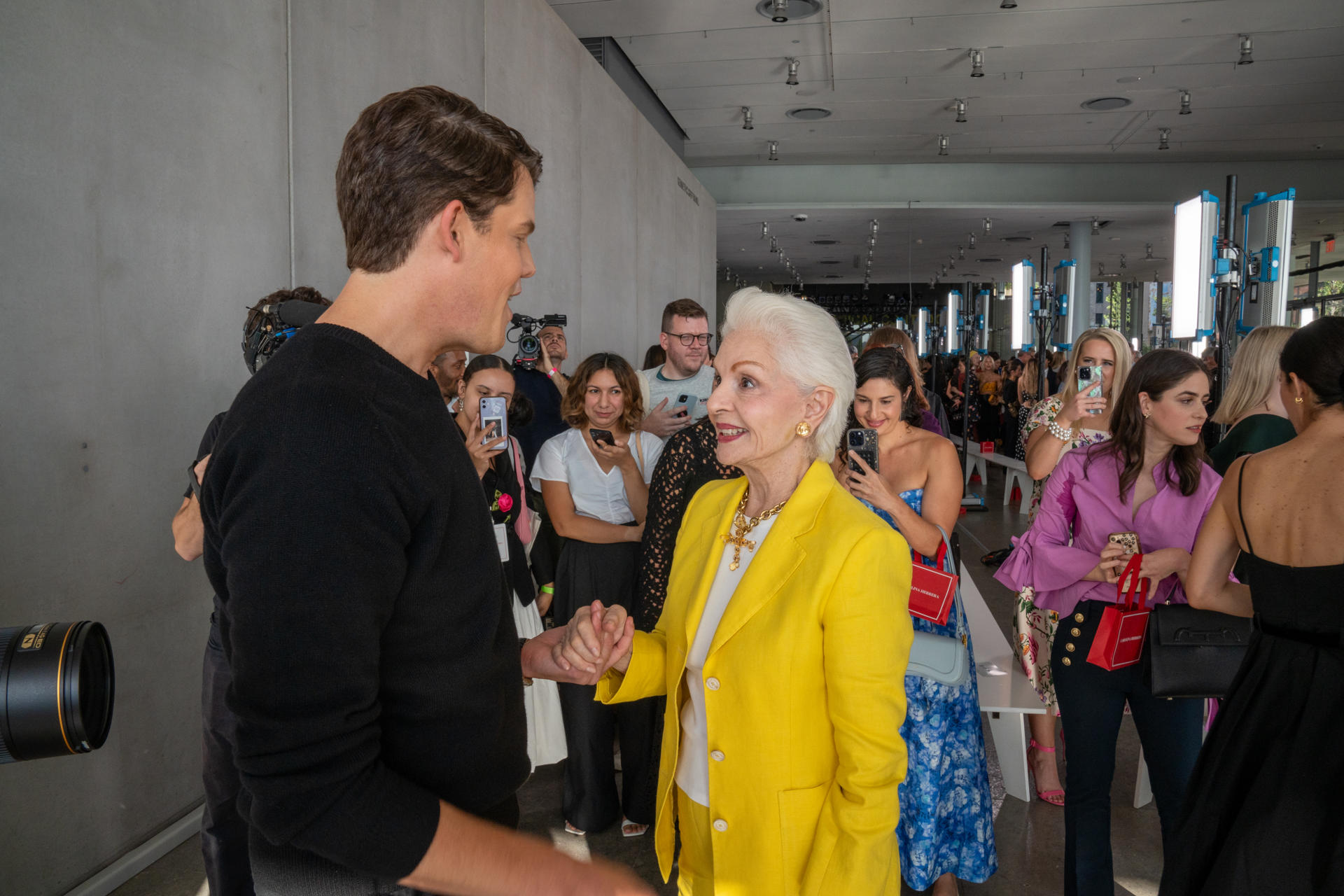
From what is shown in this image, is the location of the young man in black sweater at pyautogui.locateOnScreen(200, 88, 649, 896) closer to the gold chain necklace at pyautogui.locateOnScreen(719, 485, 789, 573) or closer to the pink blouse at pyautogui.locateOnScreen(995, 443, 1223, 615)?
the gold chain necklace at pyautogui.locateOnScreen(719, 485, 789, 573)

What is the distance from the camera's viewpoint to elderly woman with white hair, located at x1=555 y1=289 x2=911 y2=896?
137cm

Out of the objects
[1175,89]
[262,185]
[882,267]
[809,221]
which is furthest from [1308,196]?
[262,185]

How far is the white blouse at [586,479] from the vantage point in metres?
3.23

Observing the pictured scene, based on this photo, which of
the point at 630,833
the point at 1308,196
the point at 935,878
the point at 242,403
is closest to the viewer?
the point at 242,403

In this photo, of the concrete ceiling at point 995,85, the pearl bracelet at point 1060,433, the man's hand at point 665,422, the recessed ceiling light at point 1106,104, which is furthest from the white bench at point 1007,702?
the recessed ceiling light at point 1106,104

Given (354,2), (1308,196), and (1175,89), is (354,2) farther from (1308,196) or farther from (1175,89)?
(1308,196)

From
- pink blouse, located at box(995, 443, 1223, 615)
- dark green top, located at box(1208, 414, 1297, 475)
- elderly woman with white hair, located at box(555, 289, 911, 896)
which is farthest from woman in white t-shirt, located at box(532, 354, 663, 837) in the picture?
dark green top, located at box(1208, 414, 1297, 475)

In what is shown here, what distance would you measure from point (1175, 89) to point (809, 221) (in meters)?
6.34

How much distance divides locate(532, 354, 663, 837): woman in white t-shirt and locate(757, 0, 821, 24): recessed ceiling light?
188 inches

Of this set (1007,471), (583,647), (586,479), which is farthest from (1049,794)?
(1007,471)

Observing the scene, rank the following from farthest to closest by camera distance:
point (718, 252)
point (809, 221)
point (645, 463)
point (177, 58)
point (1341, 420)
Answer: point (718, 252)
point (809, 221)
point (645, 463)
point (177, 58)
point (1341, 420)

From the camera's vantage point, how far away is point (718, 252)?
19.0m

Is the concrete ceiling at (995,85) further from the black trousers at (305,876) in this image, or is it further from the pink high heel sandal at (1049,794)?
the black trousers at (305,876)

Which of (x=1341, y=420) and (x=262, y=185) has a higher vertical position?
(x=262, y=185)
